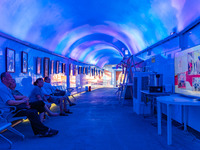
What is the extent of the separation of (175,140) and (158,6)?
3.19 meters

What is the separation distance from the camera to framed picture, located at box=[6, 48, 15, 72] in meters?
4.69

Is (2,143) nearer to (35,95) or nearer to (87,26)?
(35,95)

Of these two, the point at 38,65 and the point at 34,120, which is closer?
the point at 34,120

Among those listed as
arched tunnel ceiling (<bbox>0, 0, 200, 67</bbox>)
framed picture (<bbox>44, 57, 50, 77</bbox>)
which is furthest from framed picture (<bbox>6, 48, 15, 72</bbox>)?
framed picture (<bbox>44, 57, 50, 77</bbox>)

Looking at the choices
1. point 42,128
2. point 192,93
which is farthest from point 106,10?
point 42,128

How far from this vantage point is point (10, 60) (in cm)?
488

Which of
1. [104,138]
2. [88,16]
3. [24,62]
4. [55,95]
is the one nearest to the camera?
[104,138]

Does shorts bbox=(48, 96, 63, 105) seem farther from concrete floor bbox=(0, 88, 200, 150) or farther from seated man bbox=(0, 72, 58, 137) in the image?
seated man bbox=(0, 72, 58, 137)

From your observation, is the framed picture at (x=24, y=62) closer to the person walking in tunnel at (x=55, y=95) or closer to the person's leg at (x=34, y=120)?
the person walking in tunnel at (x=55, y=95)

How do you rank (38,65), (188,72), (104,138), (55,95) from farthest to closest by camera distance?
(38,65) → (55,95) → (188,72) → (104,138)

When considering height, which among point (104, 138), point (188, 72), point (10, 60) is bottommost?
point (104, 138)

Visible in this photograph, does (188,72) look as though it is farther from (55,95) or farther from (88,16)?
(88,16)

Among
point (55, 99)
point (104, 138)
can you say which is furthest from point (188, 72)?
point (55, 99)

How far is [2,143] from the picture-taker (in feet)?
10.7
